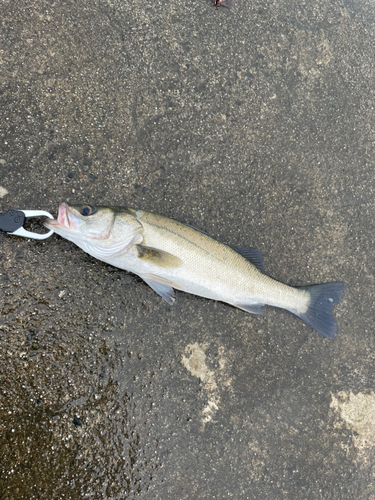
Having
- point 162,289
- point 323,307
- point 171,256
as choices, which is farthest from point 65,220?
point 323,307

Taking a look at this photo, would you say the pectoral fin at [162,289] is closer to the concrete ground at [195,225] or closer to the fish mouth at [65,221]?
the concrete ground at [195,225]

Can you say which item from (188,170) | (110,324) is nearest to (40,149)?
(188,170)

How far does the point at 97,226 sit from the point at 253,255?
138cm

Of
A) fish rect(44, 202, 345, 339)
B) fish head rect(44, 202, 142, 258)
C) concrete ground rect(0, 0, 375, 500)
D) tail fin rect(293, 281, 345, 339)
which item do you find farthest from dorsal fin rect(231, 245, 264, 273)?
fish head rect(44, 202, 142, 258)

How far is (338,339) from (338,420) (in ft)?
2.60

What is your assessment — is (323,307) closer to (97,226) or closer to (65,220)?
(97,226)

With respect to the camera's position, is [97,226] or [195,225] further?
[195,225]

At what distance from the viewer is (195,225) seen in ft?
9.77

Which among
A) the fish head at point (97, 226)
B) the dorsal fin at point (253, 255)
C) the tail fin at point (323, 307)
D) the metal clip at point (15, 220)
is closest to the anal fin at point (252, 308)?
the dorsal fin at point (253, 255)

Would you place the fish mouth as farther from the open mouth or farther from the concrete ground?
the concrete ground

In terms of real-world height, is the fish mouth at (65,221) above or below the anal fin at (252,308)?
above

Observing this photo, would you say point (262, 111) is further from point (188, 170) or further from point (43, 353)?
point (43, 353)

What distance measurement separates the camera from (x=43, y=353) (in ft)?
8.43

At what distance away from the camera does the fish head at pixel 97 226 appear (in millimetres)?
2346
